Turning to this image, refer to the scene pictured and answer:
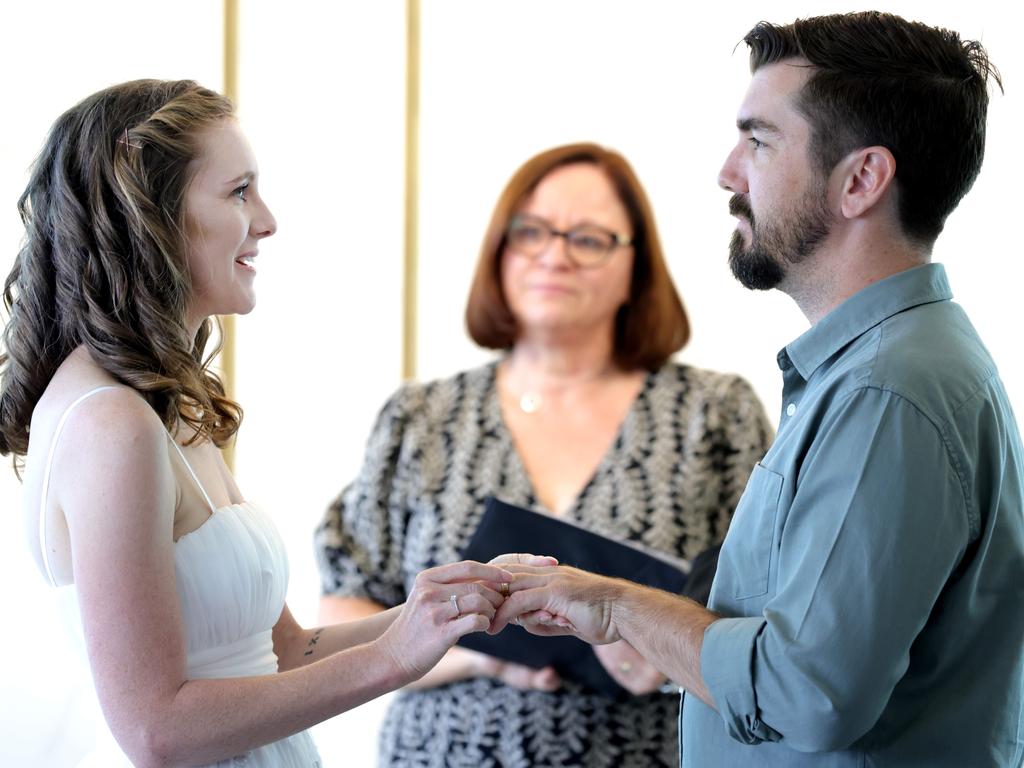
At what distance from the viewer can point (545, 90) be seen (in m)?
3.58

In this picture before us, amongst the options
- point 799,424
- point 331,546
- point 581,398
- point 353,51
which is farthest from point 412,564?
point 353,51

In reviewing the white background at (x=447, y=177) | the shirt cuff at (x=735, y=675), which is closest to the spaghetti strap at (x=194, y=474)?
the shirt cuff at (x=735, y=675)

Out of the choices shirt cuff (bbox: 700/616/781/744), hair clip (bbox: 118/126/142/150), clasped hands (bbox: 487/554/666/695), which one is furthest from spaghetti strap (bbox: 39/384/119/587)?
shirt cuff (bbox: 700/616/781/744)

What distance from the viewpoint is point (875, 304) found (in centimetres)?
147

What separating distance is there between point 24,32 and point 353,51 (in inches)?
42.9

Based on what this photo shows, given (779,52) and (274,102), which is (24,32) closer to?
(274,102)

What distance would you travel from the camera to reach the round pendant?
2554mm

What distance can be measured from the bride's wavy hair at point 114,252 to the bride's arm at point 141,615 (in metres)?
0.11

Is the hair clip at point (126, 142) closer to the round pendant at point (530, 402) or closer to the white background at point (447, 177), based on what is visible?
the round pendant at point (530, 402)

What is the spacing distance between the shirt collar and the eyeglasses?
108cm

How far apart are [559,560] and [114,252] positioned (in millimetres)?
1087

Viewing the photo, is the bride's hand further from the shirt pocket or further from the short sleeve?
the short sleeve

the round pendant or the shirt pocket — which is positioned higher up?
the shirt pocket

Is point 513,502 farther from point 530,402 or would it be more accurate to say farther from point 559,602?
point 559,602
